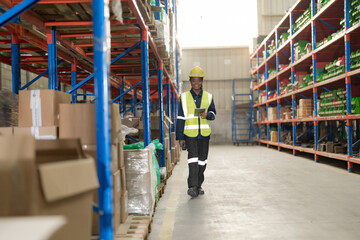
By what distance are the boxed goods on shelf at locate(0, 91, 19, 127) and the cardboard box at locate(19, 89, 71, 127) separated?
91 centimetres

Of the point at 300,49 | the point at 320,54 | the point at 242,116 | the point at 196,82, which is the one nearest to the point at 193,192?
the point at 196,82

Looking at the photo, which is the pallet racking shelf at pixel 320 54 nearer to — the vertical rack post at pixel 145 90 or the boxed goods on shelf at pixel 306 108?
the boxed goods on shelf at pixel 306 108

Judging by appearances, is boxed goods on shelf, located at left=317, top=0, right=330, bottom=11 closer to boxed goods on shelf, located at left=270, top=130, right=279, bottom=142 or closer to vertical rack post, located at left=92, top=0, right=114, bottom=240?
boxed goods on shelf, located at left=270, top=130, right=279, bottom=142

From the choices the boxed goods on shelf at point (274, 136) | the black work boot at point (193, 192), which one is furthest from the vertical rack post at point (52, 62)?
the boxed goods on shelf at point (274, 136)

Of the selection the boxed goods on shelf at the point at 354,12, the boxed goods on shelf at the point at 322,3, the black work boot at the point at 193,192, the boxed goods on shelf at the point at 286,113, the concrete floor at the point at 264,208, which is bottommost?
the concrete floor at the point at 264,208

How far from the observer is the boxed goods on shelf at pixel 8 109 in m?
3.27

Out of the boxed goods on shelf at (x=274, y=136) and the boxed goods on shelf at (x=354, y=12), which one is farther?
the boxed goods on shelf at (x=274, y=136)

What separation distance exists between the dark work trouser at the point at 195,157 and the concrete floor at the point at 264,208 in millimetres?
319

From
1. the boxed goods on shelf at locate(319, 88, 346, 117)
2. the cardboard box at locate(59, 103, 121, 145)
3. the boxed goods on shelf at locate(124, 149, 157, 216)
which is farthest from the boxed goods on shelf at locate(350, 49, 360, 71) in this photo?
the cardboard box at locate(59, 103, 121, 145)

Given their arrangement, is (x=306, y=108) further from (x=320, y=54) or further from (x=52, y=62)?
(x=52, y=62)

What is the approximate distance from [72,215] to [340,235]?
265cm

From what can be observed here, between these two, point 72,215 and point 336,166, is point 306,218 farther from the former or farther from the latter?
point 336,166

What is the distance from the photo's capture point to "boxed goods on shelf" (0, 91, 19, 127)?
10.7 feet

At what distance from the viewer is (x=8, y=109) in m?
3.33
